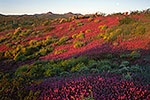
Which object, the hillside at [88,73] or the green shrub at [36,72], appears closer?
the hillside at [88,73]

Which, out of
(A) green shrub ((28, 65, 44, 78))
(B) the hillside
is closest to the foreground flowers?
(B) the hillside

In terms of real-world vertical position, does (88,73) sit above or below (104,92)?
below

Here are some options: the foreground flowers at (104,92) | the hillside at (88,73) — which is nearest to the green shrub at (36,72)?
the hillside at (88,73)

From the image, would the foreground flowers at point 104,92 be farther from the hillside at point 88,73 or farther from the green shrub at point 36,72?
the green shrub at point 36,72

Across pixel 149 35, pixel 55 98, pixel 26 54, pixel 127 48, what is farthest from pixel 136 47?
pixel 26 54

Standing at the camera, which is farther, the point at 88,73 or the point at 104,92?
the point at 88,73

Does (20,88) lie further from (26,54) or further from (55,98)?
(26,54)

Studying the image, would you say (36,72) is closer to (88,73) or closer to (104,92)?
(88,73)

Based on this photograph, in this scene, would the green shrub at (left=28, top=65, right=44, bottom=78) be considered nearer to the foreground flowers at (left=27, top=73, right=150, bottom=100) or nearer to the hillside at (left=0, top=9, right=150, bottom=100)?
the hillside at (left=0, top=9, right=150, bottom=100)

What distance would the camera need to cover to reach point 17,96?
9.75ft

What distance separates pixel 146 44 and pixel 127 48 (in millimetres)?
1259

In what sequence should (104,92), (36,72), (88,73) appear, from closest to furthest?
1. (104,92)
2. (88,73)
3. (36,72)

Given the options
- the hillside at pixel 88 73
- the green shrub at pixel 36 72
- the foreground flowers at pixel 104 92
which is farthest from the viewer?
the green shrub at pixel 36 72

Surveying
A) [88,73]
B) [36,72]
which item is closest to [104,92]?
[88,73]
